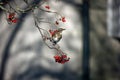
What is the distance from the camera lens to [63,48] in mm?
6664

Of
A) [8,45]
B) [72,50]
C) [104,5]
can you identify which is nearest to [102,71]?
[72,50]

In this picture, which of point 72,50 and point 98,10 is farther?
point 98,10

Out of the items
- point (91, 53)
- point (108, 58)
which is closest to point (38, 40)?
point (91, 53)

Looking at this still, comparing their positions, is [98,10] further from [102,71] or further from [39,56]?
[39,56]

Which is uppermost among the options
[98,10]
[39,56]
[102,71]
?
[98,10]

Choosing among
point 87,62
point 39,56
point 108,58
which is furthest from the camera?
point 108,58

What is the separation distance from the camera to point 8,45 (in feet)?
23.2

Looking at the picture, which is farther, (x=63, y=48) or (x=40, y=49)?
(x=63, y=48)

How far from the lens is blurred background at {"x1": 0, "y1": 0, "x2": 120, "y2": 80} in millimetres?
6562

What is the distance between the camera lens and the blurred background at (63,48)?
6.56 metres

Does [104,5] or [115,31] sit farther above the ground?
[104,5]

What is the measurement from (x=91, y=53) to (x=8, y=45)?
1.57 m

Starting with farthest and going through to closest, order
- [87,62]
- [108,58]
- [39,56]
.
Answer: [108,58] < [87,62] < [39,56]

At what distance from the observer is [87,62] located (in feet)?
22.8
